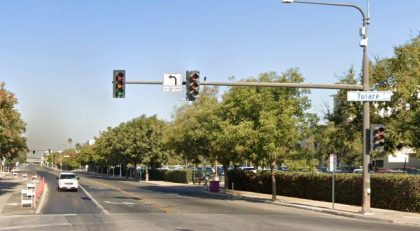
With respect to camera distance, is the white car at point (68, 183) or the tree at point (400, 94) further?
the white car at point (68, 183)

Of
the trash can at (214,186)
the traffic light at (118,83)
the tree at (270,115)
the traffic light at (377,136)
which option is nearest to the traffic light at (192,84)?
the traffic light at (118,83)

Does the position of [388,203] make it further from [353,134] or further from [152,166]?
[152,166]

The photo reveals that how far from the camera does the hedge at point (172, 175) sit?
68.2 metres

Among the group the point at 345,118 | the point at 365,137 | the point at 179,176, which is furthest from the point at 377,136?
the point at 179,176

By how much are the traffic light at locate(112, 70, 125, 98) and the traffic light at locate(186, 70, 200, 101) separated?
106 inches

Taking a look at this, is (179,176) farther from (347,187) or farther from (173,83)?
(173,83)

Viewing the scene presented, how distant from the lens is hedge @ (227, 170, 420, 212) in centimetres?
2770

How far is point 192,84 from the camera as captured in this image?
911 inches

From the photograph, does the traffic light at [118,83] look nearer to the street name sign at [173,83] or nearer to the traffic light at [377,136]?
the street name sign at [173,83]

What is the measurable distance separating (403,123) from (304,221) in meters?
9.74

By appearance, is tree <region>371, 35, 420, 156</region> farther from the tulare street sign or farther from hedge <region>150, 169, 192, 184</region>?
hedge <region>150, 169, 192, 184</region>

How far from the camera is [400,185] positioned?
2827 cm

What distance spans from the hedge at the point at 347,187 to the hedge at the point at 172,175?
20.0 meters

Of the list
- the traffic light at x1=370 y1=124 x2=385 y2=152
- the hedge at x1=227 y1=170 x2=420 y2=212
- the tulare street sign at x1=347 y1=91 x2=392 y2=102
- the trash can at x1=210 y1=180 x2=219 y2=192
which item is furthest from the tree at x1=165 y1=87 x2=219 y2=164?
the traffic light at x1=370 y1=124 x2=385 y2=152
